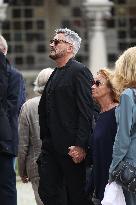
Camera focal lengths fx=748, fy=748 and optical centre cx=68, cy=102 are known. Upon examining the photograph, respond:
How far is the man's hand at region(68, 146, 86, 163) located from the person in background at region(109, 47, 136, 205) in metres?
1.03

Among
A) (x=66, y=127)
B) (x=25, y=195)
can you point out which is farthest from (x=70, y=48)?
(x=25, y=195)

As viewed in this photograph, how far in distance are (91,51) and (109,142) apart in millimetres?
14574

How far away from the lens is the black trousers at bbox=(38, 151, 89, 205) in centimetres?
599

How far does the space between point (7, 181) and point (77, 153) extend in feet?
3.56

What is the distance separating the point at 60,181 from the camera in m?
6.05

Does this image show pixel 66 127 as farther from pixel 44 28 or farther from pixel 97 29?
pixel 44 28

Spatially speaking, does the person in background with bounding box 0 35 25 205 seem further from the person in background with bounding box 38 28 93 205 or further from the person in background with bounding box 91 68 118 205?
the person in background with bounding box 91 68 118 205

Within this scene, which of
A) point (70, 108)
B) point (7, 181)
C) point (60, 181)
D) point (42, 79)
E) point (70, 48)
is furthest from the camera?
point (42, 79)

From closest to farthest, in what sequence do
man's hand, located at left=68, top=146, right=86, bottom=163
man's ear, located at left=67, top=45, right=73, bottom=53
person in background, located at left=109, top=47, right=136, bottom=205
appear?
1. person in background, located at left=109, top=47, right=136, bottom=205
2. man's hand, located at left=68, top=146, right=86, bottom=163
3. man's ear, located at left=67, top=45, right=73, bottom=53

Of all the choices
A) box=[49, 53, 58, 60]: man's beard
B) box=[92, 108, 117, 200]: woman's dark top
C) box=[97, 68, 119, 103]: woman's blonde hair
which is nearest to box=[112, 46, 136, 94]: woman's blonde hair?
box=[92, 108, 117, 200]: woman's dark top

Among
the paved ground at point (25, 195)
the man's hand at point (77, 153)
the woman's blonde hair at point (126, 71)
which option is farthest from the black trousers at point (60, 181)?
the paved ground at point (25, 195)

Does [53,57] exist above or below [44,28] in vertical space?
above

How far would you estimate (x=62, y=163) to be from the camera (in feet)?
19.6

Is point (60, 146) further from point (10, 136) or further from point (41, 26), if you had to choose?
point (41, 26)
